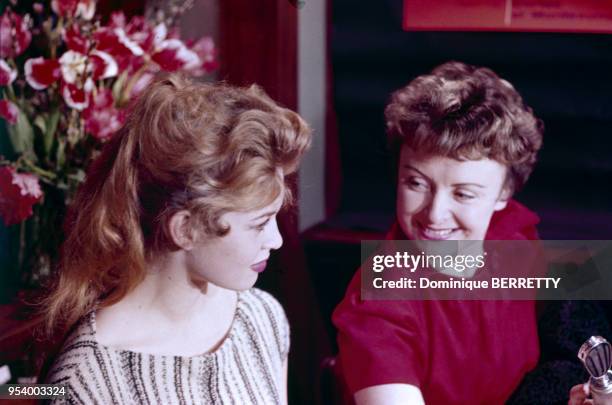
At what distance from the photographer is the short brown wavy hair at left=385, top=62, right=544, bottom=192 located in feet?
2.69

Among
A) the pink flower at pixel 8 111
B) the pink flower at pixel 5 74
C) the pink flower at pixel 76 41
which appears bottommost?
the pink flower at pixel 8 111

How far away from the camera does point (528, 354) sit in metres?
0.90

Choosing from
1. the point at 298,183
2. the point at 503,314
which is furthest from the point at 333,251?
the point at 503,314

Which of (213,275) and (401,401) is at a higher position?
(213,275)

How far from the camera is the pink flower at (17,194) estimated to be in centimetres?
95

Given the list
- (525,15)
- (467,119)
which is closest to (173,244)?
(467,119)

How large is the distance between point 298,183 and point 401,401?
278 millimetres

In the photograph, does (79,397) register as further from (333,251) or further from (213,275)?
(333,251)

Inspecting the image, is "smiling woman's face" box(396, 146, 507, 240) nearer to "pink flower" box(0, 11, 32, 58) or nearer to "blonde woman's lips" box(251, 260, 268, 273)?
"blonde woman's lips" box(251, 260, 268, 273)

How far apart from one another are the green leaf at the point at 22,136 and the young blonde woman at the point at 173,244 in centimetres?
19

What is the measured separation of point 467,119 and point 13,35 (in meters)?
0.60

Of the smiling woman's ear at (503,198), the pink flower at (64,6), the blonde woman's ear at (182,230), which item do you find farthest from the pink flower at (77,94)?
the smiling woman's ear at (503,198)

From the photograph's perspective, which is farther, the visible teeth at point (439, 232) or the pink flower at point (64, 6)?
the pink flower at point (64, 6)

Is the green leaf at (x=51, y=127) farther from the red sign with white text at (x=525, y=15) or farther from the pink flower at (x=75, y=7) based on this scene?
the red sign with white text at (x=525, y=15)
